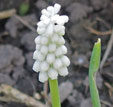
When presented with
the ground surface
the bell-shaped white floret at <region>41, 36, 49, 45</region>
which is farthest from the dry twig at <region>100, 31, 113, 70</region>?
the bell-shaped white floret at <region>41, 36, 49, 45</region>

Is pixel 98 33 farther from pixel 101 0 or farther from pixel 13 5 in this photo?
pixel 13 5

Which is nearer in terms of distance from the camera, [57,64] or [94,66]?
[57,64]

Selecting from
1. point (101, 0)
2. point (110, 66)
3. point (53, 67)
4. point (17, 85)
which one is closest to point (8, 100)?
point (17, 85)

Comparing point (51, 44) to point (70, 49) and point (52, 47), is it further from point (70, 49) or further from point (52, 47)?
point (70, 49)

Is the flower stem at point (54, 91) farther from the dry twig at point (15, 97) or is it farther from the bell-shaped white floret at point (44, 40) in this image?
the dry twig at point (15, 97)

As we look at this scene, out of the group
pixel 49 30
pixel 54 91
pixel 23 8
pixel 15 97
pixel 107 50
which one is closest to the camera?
pixel 49 30

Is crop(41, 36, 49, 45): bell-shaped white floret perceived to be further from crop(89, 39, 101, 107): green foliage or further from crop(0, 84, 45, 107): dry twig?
crop(0, 84, 45, 107): dry twig

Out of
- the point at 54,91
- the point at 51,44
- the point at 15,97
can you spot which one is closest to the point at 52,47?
the point at 51,44
